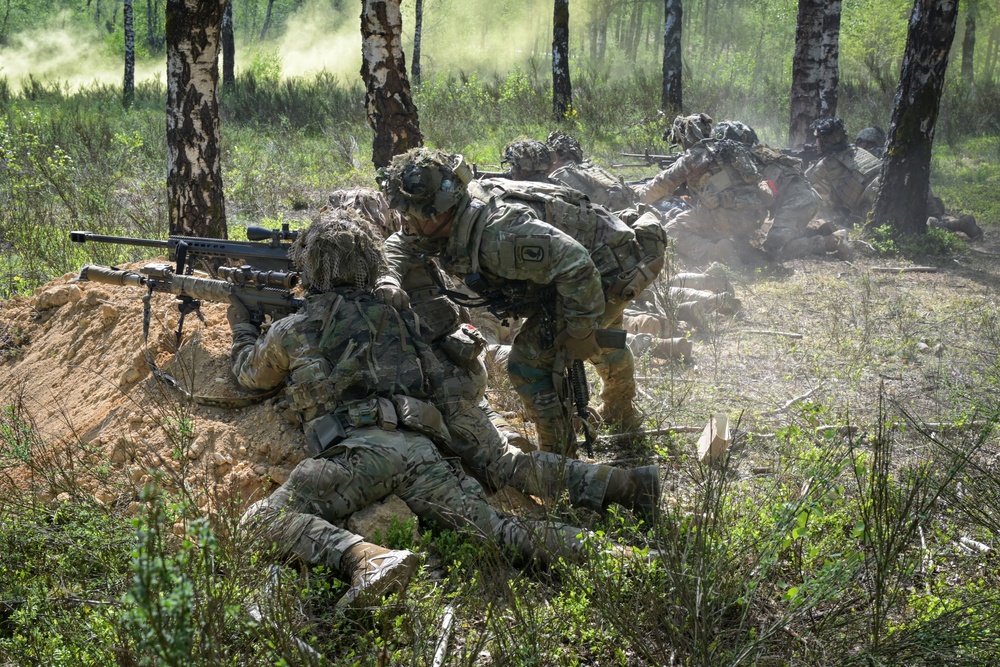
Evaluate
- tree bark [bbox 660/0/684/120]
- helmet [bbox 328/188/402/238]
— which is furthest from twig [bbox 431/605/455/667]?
tree bark [bbox 660/0/684/120]

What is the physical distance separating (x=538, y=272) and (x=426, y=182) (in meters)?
0.76

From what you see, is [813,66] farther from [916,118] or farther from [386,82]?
[386,82]

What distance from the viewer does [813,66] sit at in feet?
39.9

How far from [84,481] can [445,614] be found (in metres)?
2.26

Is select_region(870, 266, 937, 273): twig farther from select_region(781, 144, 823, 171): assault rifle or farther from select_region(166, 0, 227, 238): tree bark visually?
select_region(166, 0, 227, 238): tree bark

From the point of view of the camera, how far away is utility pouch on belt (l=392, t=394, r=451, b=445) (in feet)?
12.3

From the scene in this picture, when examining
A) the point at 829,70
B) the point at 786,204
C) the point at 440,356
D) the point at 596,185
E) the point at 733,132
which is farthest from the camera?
the point at 829,70

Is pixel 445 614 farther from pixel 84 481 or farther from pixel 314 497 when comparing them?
pixel 84 481

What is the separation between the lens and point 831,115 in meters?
12.6

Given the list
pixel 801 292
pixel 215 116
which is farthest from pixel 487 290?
pixel 801 292

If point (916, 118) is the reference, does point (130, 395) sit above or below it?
below

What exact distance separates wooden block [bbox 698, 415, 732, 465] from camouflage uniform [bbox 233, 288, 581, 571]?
4.59 feet

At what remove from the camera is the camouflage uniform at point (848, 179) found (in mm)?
10758

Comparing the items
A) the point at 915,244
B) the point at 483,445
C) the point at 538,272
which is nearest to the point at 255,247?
the point at 538,272
